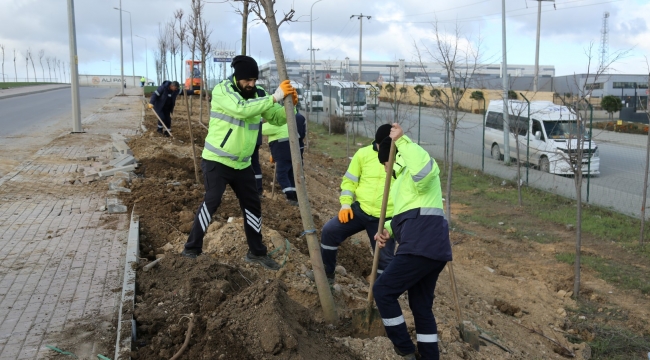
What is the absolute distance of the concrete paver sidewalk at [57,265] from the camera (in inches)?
163

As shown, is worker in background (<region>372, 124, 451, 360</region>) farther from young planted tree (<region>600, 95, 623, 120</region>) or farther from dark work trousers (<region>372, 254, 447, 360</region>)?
young planted tree (<region>600, 95, 623, 120</region>)

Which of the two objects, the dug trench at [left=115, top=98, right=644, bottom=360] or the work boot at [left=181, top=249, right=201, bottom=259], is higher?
the work boot at [left=181, top=249, right=201, bottom=259]

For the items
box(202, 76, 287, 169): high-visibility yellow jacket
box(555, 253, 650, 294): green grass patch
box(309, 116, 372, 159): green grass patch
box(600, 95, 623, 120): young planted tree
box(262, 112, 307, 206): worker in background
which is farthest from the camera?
A: box(600, 95, 623, 120): young planted tree

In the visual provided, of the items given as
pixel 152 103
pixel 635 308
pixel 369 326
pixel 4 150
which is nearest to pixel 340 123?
pixel 152 103

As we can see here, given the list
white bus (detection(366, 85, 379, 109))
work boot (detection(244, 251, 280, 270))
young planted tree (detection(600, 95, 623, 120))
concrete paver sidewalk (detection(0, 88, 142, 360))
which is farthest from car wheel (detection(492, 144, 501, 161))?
work boot (detection(244, 251, 280, 270))

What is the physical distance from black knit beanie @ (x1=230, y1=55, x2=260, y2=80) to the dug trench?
1.59 m

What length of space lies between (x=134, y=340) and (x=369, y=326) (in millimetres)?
1820

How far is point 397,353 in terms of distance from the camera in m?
4.30

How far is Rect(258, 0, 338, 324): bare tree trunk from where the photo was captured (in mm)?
4395

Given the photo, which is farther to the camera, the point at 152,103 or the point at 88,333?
the point at 152,103

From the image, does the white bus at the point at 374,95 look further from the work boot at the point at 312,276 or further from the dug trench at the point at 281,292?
the work boot at the point at 312,276

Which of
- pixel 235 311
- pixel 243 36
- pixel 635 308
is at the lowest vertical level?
pixel 635 308

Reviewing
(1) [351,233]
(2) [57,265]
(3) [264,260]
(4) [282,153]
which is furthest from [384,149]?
(4) [282,153]

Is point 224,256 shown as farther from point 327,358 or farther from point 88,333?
point 327,358
